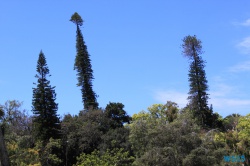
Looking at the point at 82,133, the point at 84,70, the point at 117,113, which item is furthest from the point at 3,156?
the point at 84,70

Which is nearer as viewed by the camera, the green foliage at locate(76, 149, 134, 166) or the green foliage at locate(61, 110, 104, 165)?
the green foliage at locate(76, 149, 134, 166)

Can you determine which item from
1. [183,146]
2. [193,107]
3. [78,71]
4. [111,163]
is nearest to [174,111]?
[193,107]

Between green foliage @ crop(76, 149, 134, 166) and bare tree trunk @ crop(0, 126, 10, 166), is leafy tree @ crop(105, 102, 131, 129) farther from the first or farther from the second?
bare tree trunk @ crop(0, 126, 10, 166)

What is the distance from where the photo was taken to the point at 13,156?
90.5 feet

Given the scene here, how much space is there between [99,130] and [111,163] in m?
11.3

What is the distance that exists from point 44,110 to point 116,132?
26.0 ft

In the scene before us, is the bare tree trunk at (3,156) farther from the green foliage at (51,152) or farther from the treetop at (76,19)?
the treetop at (76,19)

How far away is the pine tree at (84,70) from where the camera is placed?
145 ft

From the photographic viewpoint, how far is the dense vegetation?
2255 cm

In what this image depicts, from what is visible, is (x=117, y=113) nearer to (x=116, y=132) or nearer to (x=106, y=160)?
(x=116, y=132)

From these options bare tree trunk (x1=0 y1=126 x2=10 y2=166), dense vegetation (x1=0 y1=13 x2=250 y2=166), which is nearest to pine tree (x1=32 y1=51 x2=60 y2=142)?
dense vegetation (x1=0 y1=13 x2=250 y2=166)

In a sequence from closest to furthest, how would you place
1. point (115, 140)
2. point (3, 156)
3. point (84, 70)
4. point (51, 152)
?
point (3, 156) → point (115, 140) → point (51, 152) → point (84, 70)

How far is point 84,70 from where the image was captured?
151 feet

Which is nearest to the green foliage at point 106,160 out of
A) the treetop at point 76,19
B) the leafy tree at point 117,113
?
the leafy tree at point 117,113
